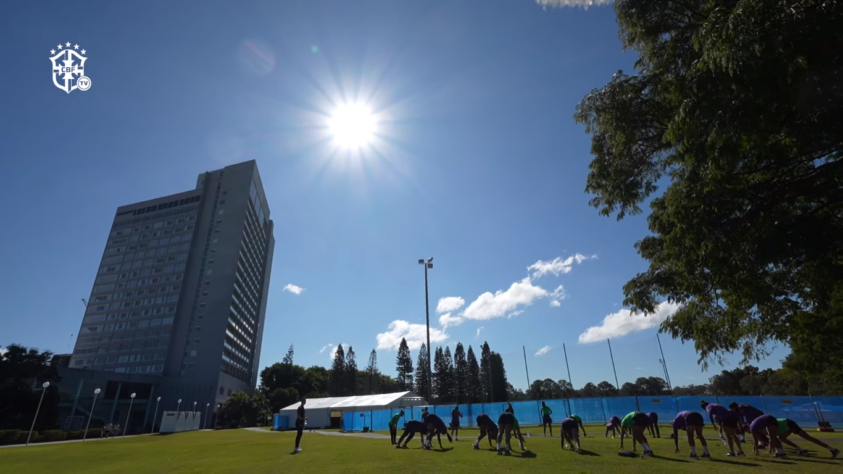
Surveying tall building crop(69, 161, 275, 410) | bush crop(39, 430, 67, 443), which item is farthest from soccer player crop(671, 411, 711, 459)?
Answer: tall building crop(69, 161, 275, 410)

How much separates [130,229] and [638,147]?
12289 cm

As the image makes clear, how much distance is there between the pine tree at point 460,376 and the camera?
9244cm

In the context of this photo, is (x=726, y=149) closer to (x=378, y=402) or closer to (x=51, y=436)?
(x=378, y=402)

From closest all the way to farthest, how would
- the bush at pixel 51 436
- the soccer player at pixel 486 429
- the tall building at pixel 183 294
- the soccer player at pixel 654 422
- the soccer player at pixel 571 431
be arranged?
the soccer player at pixel 571 431, the soccer player at pixel 486 429, the soccer player at pixel 654 422, the bush at pixel 51 436, the tall building at pixel 183 294

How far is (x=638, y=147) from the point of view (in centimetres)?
988

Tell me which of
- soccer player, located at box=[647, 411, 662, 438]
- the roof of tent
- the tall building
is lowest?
soccer player, located at box=[647, 411, 662, 438]

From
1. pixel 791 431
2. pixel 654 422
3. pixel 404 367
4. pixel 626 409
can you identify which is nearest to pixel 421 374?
pixel 404 367

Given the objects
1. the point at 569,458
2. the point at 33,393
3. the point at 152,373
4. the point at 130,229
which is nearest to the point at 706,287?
the point at 569,458

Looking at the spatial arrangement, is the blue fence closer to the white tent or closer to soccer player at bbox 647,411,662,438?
the white tent

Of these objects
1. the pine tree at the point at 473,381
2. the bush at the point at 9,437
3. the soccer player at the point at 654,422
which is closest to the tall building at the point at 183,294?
the bush at the point at 9,437

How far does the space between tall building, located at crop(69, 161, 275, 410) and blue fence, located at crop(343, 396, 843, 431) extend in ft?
171

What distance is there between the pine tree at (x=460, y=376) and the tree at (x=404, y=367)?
13347 millimetres

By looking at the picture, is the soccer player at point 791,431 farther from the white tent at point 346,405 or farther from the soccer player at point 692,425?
the white tent at point 346,405

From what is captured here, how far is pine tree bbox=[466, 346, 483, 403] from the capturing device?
93000 mm
